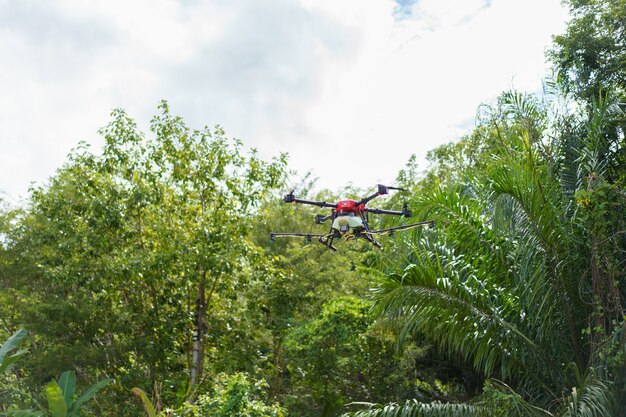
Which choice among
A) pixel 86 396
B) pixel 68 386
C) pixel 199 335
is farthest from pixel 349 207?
pixel 199 335

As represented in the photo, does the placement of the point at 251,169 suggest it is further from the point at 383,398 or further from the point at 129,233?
the point at 383,398

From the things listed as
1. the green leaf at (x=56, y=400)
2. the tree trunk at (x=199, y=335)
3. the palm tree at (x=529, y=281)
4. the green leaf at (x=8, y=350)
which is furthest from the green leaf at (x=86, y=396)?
the tree trunk at (x=199, y=335)

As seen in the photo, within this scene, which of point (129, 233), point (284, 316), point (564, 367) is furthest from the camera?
point (284, 316)

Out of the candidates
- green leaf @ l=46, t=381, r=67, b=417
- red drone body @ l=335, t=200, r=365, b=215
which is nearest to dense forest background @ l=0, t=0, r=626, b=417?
green leaf @ l=46, t=381, r=67, b=417

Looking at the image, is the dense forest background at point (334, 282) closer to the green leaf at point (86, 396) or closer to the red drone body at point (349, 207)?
the green leaf at point (86, 396)

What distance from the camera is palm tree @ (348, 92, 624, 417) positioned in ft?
21.6

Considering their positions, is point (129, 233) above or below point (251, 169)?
below

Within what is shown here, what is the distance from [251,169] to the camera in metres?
11.7

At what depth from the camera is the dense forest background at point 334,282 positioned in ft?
22.3

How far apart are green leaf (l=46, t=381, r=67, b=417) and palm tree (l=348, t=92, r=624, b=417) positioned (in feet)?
→ 10.6

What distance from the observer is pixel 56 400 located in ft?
24.4

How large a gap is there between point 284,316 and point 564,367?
6787mm

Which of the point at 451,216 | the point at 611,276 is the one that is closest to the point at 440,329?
the point at 451,216

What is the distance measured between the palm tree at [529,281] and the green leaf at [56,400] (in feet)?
10.6
